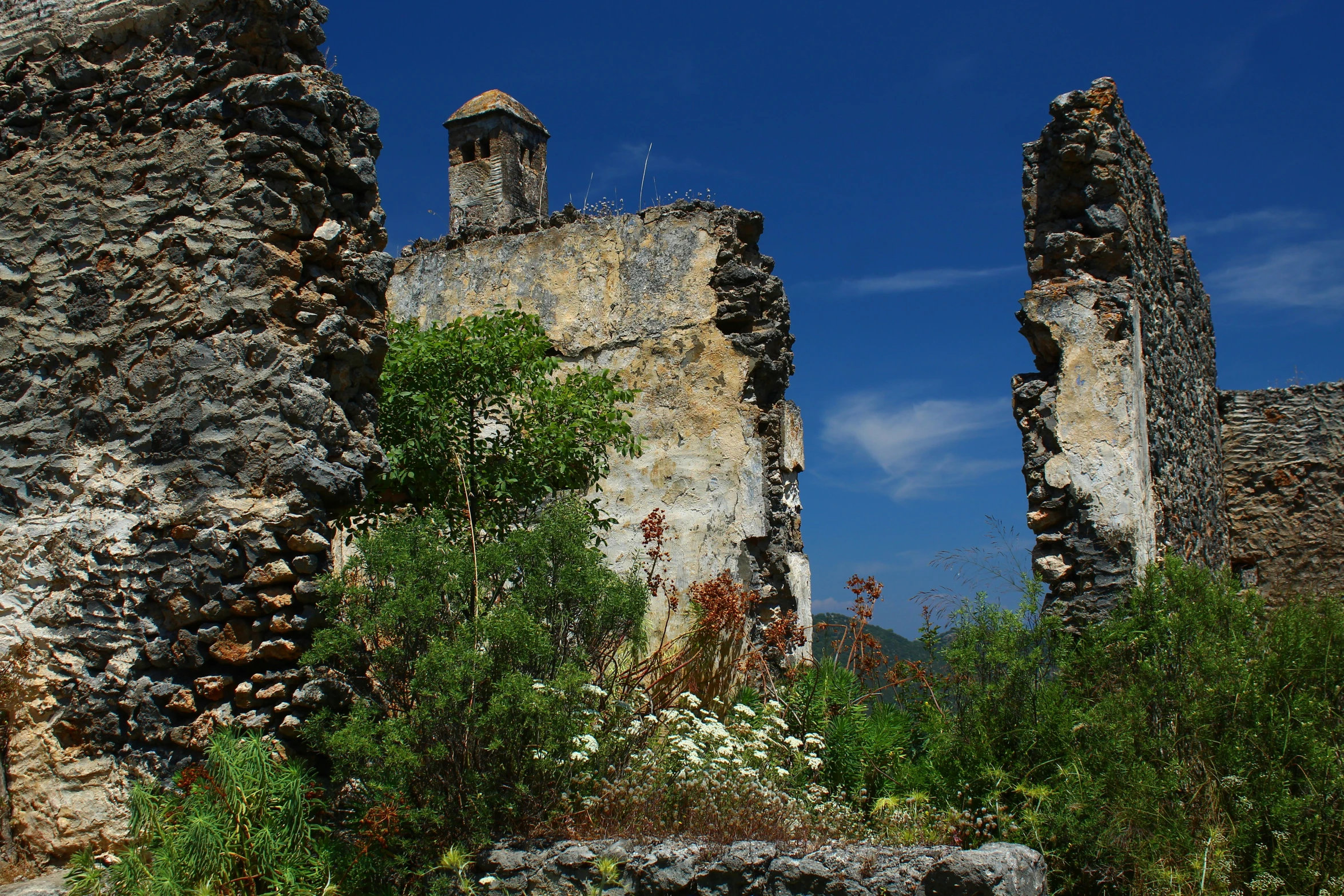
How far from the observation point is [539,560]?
470cm

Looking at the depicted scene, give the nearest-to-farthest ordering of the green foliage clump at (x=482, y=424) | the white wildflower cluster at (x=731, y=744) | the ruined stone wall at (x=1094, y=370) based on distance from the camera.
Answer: the white wildflower cluster at (x=731, y=744)
the green foliage clump at (x=482, y=424)
the ruined stone wall at (x=1094, y=370)

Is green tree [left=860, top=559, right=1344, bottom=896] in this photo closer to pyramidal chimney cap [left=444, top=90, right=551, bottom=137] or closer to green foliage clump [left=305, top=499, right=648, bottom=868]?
green foliage clump [left=305, top=499, right=648, bottom=868]

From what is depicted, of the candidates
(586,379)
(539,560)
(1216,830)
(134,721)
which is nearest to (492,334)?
(586,379)

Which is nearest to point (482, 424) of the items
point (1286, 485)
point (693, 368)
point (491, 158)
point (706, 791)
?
point (693, 368)

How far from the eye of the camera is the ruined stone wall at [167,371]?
13.9 feet

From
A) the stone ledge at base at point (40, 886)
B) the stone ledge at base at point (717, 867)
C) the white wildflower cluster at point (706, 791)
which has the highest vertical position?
the white wildflower cluster at point (706, 791)

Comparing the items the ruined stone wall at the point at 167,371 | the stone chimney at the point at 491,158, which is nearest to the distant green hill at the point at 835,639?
the ruined stone wall at the point at 167,371

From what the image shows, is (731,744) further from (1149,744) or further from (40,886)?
(40,886)

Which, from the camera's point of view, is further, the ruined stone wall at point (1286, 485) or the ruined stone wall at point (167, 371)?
the ruined stone wall at point (1286, 485)

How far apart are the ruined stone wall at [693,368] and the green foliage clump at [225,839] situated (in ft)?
14.1

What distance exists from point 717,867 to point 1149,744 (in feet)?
7.06

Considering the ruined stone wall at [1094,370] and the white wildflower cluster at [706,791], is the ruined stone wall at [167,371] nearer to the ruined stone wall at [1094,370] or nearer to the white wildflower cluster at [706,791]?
the white wildflower cluster at [706,791]

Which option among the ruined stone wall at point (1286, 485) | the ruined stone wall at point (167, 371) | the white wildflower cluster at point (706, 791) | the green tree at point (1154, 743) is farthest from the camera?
the ruined stone wall at point (1286, 485)

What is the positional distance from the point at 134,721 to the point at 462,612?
4.37 ft
